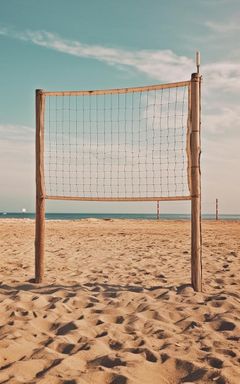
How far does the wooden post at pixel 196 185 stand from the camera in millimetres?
4840

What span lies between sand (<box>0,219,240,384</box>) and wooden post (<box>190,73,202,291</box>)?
264 mm

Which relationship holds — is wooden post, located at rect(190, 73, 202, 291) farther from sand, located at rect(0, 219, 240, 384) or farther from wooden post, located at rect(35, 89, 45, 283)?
wooden post, located at rect(35, 89, 45, 283)

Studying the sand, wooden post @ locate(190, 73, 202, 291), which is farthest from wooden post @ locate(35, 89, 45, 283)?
wooden post @ locate(190, 73, 202, 291)

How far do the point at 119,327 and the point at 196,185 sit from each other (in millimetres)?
→ 2168

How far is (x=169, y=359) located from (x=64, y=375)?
2.53 ft

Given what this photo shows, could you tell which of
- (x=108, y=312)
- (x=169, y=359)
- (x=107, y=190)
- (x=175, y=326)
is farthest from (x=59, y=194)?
(x=169, y=359)

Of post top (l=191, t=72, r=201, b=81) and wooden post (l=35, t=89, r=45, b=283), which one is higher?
post top (l=191, t=72, r=201, b=81)

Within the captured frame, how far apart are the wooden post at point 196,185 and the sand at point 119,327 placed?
0.87 ft

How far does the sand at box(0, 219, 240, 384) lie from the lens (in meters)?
2.56

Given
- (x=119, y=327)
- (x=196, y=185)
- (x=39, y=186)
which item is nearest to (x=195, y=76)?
(x=196, y=185)

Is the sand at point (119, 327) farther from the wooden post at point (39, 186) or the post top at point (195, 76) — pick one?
the post top at point (195, 76)

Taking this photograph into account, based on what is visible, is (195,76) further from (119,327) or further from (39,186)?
(119,327)

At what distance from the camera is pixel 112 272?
6.21 m

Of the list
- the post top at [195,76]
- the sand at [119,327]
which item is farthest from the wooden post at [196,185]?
the sand at [119,327]
